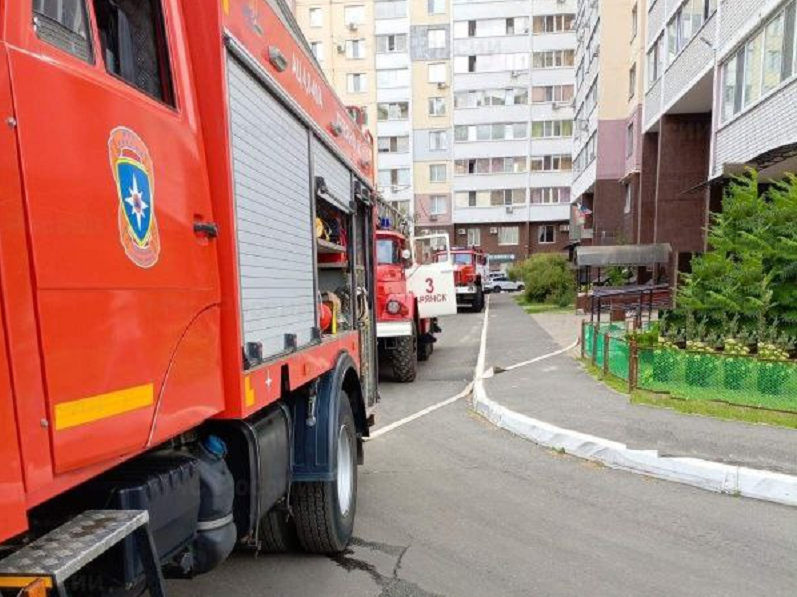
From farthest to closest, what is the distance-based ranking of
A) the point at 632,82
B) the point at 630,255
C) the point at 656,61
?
the point at 632,82
the point at 656,61
the point at 630,255

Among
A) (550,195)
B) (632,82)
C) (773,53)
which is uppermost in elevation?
(632,82)

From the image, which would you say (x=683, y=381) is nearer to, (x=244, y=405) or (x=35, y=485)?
(x=244, y=405)

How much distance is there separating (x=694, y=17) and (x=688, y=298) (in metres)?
12.1

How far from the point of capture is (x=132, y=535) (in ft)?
6.25

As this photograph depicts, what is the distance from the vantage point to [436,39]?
5075cm

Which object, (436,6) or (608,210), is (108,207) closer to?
(608,210)

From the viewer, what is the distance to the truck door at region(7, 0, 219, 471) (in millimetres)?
1640

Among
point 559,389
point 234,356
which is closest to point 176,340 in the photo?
point 234,356

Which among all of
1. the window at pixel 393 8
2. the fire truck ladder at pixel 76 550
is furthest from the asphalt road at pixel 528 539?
the window at pixel 393 8

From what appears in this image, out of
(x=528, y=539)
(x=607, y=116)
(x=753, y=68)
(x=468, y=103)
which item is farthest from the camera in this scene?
(x=468, y=103)

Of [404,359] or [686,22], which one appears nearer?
[404,359]

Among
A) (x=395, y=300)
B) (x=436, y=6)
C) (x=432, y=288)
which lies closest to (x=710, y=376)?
(x=395, y=300)

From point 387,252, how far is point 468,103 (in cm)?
4295

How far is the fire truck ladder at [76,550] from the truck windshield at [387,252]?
27.5 ft
